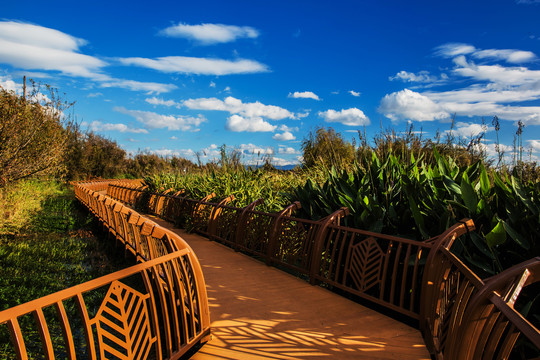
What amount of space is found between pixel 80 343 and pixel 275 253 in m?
3.13

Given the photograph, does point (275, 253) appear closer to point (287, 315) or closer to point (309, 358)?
point (287, 315)

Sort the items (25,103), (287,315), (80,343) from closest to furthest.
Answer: (287,315) < (80,343) < (25,103)

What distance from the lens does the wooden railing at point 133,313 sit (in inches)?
74.9

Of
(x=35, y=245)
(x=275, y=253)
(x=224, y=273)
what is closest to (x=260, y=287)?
(x=224, y=273)

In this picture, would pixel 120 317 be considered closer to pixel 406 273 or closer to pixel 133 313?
pixel 133 313

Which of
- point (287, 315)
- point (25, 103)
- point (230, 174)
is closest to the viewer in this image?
point (287, 315)

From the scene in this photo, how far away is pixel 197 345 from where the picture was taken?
11.0 feet

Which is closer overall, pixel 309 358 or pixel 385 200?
pixel 309 358

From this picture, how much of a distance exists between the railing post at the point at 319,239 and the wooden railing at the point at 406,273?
0.01 metres

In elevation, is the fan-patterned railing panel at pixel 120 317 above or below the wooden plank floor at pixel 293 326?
above

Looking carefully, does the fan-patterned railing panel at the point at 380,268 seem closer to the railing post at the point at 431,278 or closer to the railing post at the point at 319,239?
the railing post at the point at 319,239

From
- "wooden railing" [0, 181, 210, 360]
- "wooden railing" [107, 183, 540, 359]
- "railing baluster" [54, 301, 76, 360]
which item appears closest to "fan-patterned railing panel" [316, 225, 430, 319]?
"wooden railing" [107, 183, 540, 359]

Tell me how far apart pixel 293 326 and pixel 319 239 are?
59.5 inches

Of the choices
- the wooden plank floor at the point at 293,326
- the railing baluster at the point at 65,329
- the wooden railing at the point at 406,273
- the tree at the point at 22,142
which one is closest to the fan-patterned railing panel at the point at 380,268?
the wooden railing at the point at 406,273
